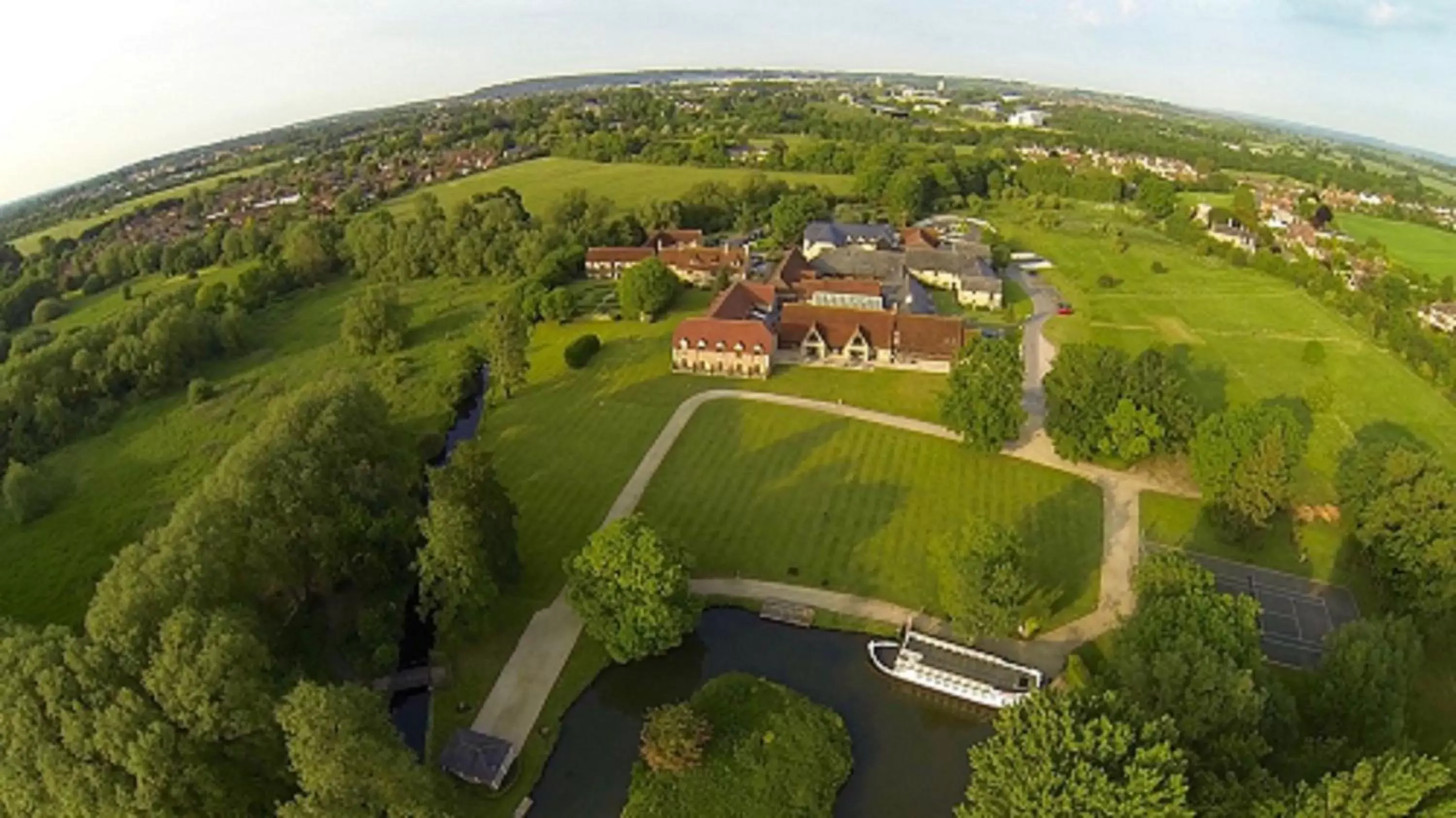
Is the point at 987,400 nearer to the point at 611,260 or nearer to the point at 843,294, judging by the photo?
the point at 843,294

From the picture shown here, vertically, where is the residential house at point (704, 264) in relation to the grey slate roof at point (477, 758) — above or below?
above

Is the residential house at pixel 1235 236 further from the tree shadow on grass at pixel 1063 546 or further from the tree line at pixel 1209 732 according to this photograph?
the tree line at pixel 1209 732

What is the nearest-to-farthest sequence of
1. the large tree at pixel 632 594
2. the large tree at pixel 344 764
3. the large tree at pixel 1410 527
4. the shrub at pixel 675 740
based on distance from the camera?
1. the large tree at pixel 344 764
2. the shrub at pixel 675 740
3. the large tree at pixel 632 594
4. the large tree at pixel 1410 527

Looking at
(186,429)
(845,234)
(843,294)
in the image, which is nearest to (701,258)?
(843,294)

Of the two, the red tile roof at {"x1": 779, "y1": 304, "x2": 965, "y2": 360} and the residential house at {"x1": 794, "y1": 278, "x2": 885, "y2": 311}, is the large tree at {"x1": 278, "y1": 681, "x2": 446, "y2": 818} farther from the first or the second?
the residential house at {"x1": 794, "y1": 278, "x2": 885, "y2": 311}

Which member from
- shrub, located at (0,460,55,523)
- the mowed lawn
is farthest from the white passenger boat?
shrub, located at (0,460,55,523)

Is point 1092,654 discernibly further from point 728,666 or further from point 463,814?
point 463,814

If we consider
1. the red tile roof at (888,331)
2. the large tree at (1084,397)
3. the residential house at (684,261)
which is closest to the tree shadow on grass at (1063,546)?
the large tree at (1084,397)

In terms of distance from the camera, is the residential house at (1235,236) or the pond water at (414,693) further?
the residential house at (1235,236)
